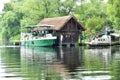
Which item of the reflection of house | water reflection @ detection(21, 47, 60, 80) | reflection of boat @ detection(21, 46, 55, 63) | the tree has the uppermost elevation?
the tree

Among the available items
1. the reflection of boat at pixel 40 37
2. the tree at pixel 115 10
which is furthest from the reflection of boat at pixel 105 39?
the reflection of boat at pixel 40 37

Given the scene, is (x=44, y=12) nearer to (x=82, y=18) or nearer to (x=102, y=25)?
(x=82, y=18)

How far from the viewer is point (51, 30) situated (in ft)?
247

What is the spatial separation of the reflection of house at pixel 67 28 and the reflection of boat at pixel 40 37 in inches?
62.9

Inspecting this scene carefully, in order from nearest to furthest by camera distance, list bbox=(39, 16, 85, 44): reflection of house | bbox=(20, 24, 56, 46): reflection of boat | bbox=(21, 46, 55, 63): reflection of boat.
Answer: bbox=(21, 46, 55, 63): reflection of boat, bbox=(20, 24, 56, 46): reflection of boat, bbox=(39, 16, 85, 44): reflection of house

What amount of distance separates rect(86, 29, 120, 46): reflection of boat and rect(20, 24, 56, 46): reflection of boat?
7.36m

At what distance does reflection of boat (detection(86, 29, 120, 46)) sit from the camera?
212ft

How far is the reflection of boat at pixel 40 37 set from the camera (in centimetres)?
7019

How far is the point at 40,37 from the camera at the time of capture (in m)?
72.2

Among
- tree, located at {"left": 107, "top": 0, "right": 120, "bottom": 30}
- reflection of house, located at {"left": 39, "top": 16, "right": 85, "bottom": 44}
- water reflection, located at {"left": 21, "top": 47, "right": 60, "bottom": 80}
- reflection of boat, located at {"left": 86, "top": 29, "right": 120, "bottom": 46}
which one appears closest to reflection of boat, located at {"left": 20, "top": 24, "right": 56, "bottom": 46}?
reflection of house, located at {"left": 39, "top": 16, "right": 85, "bottom": 44}

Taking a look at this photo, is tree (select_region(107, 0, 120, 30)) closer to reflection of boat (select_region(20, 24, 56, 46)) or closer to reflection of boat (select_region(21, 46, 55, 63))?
reflection of boat (select_region(20, 24, 56, 46))

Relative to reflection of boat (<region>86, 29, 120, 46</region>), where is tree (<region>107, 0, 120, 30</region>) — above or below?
above

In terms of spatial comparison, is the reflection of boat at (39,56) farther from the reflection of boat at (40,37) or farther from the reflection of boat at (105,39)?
the reflection of boat at (40,37)

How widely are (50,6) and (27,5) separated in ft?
18.7
